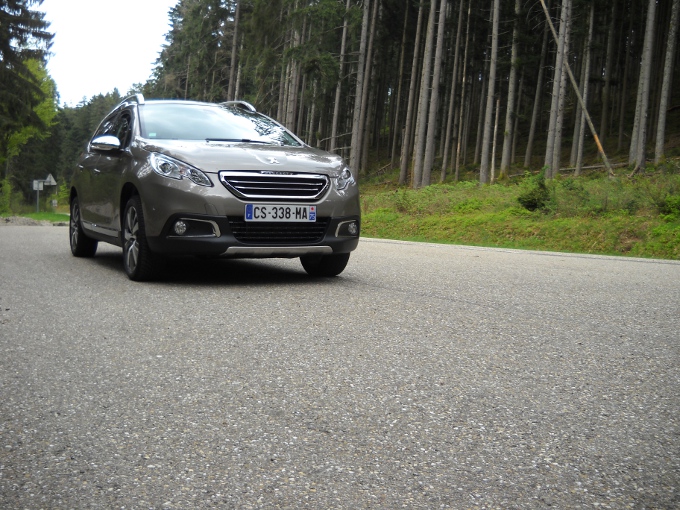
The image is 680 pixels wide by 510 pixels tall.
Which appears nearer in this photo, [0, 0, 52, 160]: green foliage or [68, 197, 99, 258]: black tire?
[68, 197, 99, 258]: black tire

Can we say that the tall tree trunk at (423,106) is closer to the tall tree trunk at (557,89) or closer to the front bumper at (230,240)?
the tall tree trunk at (557,89)

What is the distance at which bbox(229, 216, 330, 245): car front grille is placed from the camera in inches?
278

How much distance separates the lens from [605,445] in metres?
3.01

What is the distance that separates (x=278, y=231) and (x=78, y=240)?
4177 mm

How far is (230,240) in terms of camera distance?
7.02 metres

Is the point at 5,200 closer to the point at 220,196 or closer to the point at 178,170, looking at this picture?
the point at 178,170

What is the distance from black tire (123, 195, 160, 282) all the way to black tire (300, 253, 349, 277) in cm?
164

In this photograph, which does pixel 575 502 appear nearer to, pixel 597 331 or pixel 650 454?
pixel 650 454

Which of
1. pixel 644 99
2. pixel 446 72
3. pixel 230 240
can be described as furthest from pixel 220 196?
pixel 446 72

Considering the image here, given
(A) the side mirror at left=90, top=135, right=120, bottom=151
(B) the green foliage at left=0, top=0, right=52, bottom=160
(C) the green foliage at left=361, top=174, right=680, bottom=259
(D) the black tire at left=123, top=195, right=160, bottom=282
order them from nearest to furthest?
(D) the black tire at left=123, top=195, right=160, bottom=282 → (A) the side mirror at left=90, top=135, right=120, bottom=151 → (C) the green foliage at left=361, top=174, right=680, bottom=259 → (B) the green foliage at left=0, top=0, right=52, bottom=160

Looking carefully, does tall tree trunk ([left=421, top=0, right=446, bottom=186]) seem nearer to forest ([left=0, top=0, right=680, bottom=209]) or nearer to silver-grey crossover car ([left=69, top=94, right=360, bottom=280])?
forest ([left=0, top=0, right=680, bottom=209])

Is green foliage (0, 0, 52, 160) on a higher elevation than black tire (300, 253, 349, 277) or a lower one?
higher

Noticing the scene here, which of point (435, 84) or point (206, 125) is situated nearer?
point (206, 125)

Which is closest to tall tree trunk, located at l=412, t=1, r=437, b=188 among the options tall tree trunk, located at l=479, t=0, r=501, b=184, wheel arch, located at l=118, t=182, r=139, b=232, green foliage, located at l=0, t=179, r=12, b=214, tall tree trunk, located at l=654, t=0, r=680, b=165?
tall tree trunk, located at l=479, t=0, r=501, b=184
